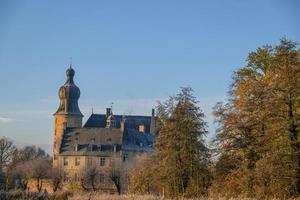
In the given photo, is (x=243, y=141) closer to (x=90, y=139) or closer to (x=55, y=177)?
(x=55, y=177)

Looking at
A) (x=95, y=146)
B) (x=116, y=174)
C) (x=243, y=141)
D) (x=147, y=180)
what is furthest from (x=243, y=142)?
(x=95, y=146)

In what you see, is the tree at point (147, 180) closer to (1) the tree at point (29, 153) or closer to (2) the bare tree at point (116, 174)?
(2) the bare tree at point (116, 174)

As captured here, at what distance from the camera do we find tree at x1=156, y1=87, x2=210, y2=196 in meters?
32.0

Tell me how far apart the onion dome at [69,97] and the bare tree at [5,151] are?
1490cm

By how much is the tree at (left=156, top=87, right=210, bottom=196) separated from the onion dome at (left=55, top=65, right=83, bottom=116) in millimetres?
72233

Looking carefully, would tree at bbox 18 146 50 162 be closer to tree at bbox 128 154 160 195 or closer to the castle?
the castle

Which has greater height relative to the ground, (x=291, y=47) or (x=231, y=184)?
(x=291, y=47)

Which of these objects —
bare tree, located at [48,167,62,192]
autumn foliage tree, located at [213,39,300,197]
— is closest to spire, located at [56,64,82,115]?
bare tree, located at [48,167,62,192]

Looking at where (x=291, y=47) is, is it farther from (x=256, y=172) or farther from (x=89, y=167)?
(x=89, y=167)

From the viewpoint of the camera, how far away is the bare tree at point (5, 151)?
8794cm

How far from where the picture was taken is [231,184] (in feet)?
98.6

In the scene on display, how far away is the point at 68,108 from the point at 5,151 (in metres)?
18.1

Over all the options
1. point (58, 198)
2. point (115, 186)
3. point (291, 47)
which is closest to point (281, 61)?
point (291, 47)

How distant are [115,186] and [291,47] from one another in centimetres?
5020
